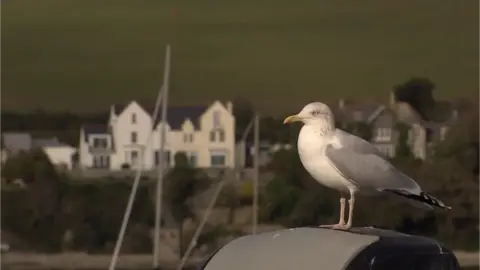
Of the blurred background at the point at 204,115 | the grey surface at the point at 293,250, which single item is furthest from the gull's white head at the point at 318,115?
the blurred background at the point at 204,115

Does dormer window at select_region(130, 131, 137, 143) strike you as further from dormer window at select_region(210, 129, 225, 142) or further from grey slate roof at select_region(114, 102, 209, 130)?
dormer window at select_region(210, 129, 225, 142)

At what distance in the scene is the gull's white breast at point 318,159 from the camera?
1007 mm

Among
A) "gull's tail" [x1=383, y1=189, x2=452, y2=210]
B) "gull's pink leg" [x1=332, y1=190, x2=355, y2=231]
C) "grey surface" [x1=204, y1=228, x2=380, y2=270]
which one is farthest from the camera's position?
"gull's tail" [x1=383, y1=189, x2=452, y2=210]

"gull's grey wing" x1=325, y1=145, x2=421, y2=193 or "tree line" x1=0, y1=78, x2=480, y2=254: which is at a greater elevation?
"gull's grey wing" x1=325, y1=145, x2=421, y2=193

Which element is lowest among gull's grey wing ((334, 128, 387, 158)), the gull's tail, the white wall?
the white wall

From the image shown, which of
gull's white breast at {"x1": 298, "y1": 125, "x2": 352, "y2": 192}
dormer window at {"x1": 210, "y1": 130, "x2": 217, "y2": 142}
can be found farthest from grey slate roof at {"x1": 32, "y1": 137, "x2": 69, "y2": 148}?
gull's white breast at {"x1": 298, "y1": 125, "x2": 352, "y2": 192}

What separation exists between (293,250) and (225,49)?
5.32 ft

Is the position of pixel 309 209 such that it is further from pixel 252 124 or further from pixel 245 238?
pixel 245 238

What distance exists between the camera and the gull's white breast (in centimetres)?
101

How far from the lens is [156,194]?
7.69 feet

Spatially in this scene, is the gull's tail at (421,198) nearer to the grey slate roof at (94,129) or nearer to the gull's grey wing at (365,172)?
the gull's grey wing at (365,172)

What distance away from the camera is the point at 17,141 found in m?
2.30

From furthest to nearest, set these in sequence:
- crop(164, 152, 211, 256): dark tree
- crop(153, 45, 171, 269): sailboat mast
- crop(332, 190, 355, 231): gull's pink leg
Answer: crop(164, 152, 211, 256): dark tree → crop(153, 45, 171, 269): sailboat mast → crop(332, 190, 355, 231): gull's pink leg

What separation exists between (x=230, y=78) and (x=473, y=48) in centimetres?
77
